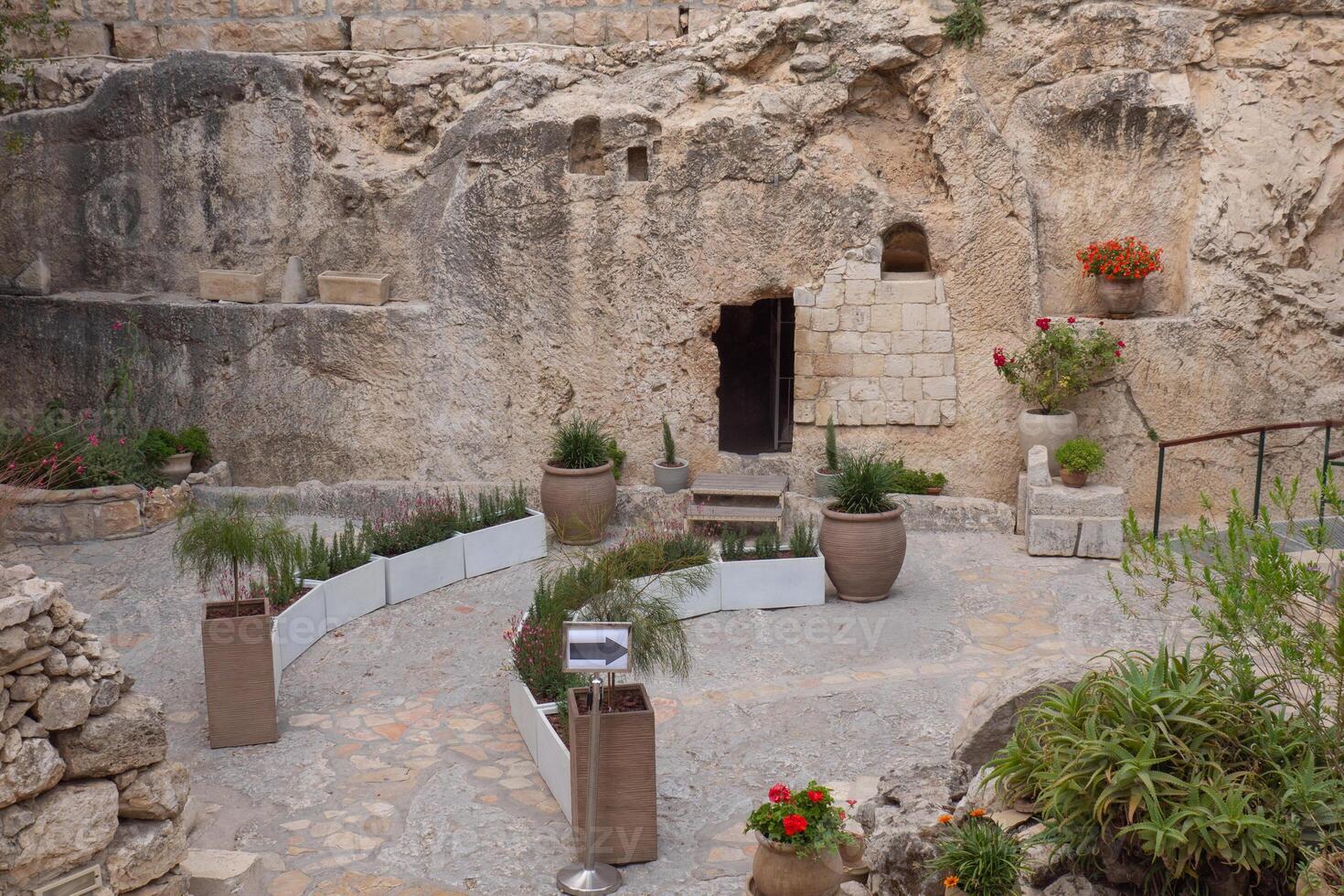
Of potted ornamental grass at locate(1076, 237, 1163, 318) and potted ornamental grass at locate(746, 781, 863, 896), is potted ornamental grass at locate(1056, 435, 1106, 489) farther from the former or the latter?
potted ornamental grass at locate(746, 781, 863, 896)

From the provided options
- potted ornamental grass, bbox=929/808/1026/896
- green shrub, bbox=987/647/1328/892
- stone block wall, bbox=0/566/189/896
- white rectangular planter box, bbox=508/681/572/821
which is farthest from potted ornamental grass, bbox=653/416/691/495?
potted ornamental grass, bbox=929/808/1026/896

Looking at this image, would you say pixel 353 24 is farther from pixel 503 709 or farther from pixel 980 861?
pixel 980 861

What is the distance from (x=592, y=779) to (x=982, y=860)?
6.08 feet

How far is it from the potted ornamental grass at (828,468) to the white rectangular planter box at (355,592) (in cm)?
388

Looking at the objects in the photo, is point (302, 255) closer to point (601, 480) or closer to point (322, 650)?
point (601, 480)

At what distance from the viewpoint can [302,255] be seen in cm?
1204

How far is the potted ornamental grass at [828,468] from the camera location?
428 inches

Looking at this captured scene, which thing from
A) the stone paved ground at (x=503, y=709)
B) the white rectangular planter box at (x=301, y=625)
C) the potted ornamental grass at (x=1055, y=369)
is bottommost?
the stone paved ground at (x=503, y=709)

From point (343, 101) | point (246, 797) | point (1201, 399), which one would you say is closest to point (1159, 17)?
point (1201, 399)

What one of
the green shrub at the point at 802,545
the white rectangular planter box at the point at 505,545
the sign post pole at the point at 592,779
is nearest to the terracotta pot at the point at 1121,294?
the green shrub at the point at 802,545

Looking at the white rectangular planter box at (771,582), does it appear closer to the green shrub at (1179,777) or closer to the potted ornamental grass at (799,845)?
the potted ornamental grass at (799,845)

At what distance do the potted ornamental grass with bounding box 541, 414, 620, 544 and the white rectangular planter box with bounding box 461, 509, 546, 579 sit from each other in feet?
0.97

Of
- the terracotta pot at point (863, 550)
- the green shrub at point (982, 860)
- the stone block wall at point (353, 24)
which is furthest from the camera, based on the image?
the stone block wall at point (353, 24)

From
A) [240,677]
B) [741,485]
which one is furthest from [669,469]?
[240,677]
